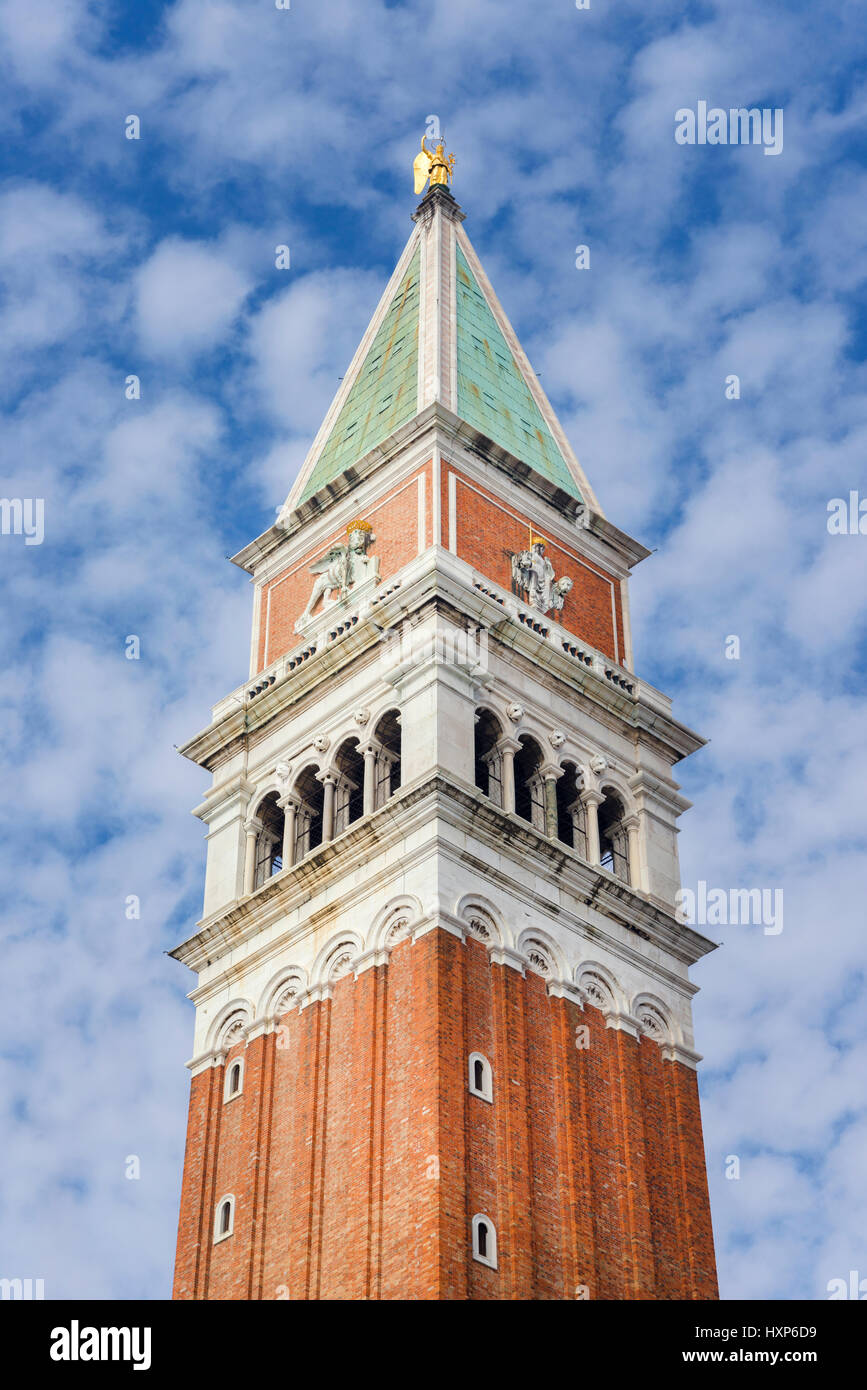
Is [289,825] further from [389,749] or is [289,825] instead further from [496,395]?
[496,395]

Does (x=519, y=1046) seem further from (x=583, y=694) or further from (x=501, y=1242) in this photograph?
(x=583, y=694)

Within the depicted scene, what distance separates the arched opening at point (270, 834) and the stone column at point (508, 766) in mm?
7704

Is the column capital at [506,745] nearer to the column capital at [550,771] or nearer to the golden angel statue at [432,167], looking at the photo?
the column capital at [550,771]

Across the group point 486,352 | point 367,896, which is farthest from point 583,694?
point 486,352

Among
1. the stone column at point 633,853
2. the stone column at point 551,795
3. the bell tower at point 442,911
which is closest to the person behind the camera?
the bell tower at point 442,911

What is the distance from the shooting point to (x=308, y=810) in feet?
241

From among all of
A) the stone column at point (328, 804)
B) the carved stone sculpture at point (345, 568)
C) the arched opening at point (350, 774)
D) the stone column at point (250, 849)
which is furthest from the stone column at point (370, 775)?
the carved stone sculpture at point (345, 568)

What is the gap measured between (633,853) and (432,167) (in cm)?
3703

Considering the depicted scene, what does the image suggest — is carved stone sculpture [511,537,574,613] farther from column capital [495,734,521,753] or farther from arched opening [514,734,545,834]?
column capital [495,734,521,753]

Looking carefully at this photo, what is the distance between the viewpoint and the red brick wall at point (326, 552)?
76.9 meters

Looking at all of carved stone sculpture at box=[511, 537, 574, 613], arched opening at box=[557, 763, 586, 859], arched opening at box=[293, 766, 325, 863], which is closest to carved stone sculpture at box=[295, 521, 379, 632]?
carved stone sculpture at box=[511, 537, 574, 613]

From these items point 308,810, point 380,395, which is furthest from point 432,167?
point 308,810

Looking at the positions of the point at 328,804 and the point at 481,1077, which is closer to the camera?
the point at 481,1077
